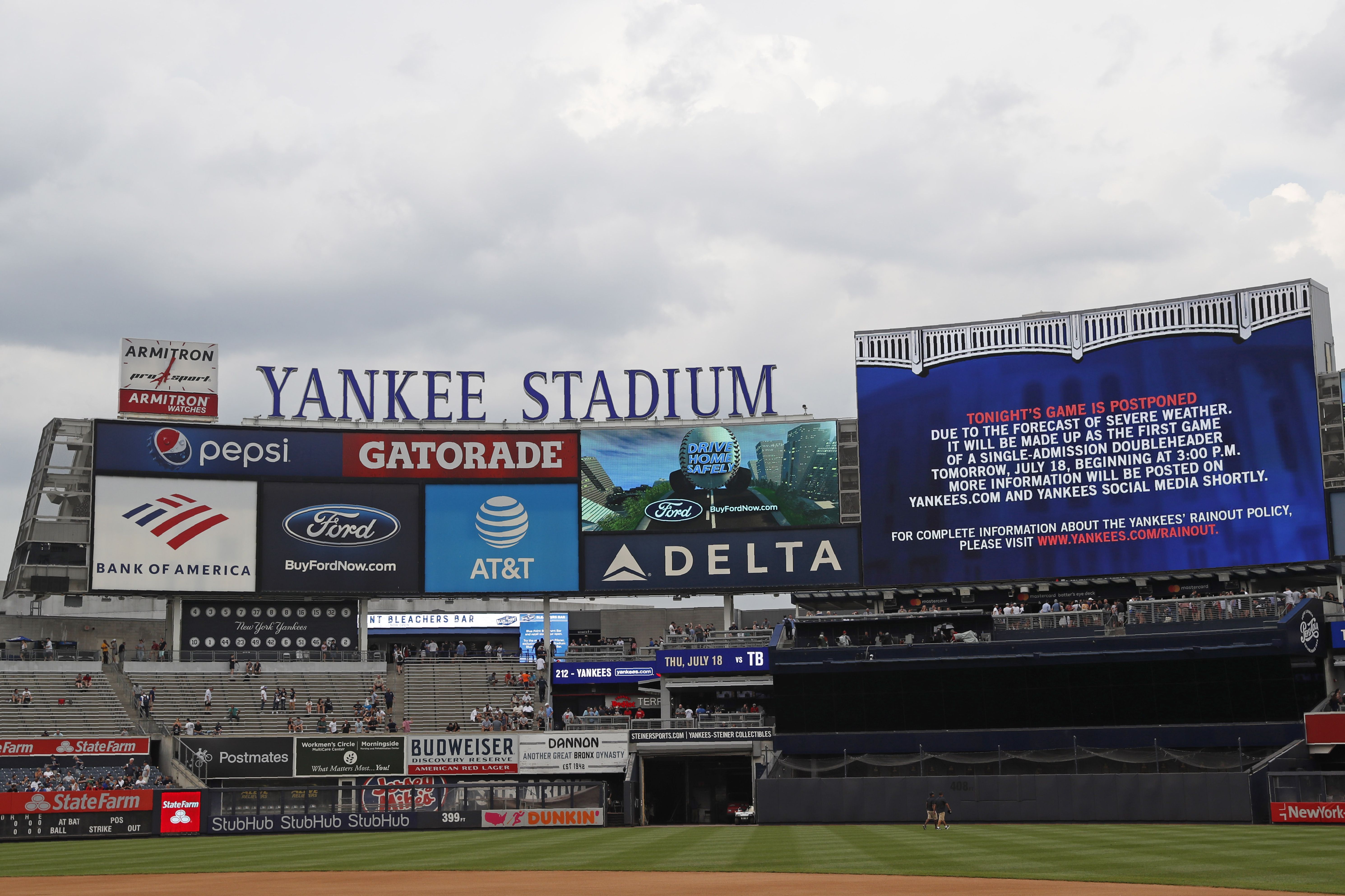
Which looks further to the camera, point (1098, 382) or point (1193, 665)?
point (1098, 382)

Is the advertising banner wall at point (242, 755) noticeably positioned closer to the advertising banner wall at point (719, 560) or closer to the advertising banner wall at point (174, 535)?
the advertising banner wall at point (174, 535)

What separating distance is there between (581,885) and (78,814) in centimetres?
2838

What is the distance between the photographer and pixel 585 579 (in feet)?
221

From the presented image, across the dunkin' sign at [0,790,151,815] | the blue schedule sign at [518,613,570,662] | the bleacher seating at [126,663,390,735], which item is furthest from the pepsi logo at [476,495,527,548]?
the blue schedule sign at [518,613,570,662]

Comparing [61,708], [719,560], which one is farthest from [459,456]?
[61,708]

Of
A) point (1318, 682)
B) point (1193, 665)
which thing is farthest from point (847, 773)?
point (1318, 682)

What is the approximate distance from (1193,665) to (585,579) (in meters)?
28.3

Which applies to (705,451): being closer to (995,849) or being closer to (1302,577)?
(1302,577)

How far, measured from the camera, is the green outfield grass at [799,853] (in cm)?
2875

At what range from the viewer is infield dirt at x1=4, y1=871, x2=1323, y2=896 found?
1009 inches

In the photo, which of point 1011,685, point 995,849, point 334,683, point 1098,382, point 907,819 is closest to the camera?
point 995,849

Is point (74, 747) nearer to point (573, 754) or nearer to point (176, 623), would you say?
point (176, 623)

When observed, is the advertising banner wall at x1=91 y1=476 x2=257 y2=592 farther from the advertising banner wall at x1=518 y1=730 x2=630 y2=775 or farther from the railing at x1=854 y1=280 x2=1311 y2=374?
the railing at x1=854 y1=280 x2=1311 y2=374

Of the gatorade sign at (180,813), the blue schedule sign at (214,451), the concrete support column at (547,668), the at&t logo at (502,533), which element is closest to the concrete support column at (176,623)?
the blue schedule sign at (214,451)
